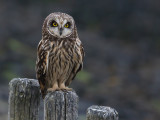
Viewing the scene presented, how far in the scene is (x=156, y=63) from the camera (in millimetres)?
12305

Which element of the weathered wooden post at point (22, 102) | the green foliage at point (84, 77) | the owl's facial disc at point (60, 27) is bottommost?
the green foliage at point (84, 77)

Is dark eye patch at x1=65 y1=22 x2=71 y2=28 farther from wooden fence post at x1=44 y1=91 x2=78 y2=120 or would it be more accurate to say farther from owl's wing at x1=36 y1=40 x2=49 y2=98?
wooden fence post at x1=44 y1=91 x2=78 y2=120

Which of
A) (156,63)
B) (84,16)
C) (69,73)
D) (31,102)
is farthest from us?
(84,16)

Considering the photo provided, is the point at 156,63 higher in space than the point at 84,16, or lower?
lower

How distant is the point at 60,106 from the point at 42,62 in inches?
53.4

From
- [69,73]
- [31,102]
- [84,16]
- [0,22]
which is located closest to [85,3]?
[84,16]

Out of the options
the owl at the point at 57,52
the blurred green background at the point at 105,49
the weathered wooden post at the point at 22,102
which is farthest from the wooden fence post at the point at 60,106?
the blurred green background at the point at 105,49

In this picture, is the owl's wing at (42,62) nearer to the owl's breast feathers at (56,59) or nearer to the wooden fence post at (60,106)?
the owl's breast feathers at (56,59)

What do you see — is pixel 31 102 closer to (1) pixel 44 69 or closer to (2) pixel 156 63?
(1) pixel 44 69

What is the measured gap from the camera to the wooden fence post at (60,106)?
9.98 ft

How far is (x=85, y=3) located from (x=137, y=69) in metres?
4.05

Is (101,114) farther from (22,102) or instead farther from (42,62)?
(42,62)

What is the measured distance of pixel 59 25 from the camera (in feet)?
13.5

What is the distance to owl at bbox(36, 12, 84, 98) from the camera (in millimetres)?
4152
